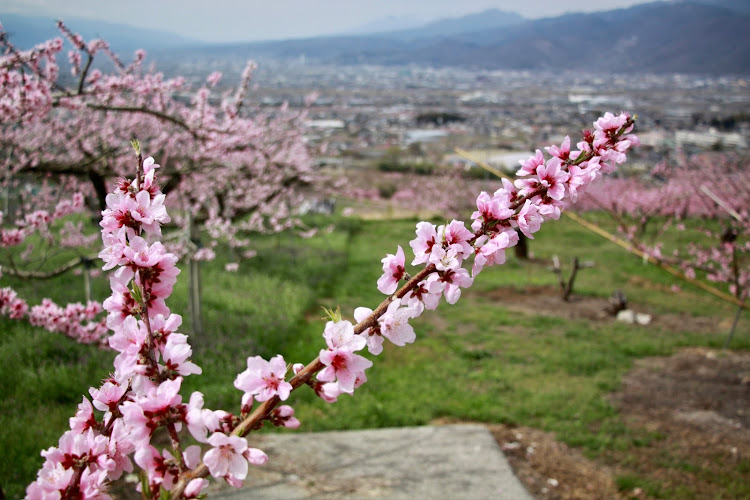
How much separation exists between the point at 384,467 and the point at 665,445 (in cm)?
272

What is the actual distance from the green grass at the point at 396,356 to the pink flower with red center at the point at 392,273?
3332 millimetres

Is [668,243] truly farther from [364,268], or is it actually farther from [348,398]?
[348,398]

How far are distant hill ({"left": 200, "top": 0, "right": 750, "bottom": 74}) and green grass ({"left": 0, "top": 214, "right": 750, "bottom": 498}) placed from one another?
60755 millimetres

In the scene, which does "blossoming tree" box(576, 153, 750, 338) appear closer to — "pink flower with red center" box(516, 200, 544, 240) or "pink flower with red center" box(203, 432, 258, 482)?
"pink flower with red center" box(516, 200, 544, 240)

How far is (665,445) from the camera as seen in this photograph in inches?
193

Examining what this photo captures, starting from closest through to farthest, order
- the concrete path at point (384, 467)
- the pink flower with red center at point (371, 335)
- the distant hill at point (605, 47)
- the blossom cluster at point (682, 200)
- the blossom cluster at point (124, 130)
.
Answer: the pink flower with red center at point (371, 335)
the concrete path at point (384, 467)
the blossom cluster at point (124, 130)
the blossom cluster at point (682, 200)
the distant hill at point (605, 47)

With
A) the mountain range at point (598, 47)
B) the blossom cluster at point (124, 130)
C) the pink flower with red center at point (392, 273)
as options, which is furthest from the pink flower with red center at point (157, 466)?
the mountain range at point (598, 47)

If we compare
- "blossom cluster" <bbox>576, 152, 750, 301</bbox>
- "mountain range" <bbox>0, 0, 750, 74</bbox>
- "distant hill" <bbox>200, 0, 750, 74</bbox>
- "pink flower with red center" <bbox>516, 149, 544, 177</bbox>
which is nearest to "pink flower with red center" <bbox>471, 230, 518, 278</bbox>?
"pink flower with red center" <bbox>516, 149, 544, 177</bbox>

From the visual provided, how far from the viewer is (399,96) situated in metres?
63.1

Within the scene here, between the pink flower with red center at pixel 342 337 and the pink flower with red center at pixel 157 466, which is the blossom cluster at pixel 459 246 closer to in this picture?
the pink flower with red center at pixel 342 337

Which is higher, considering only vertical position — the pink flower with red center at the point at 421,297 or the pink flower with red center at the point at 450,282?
the pink flower with red center at the point at 450,282

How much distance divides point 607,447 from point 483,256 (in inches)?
178

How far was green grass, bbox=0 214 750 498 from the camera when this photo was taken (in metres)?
4.61

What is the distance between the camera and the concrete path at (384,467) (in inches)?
151
